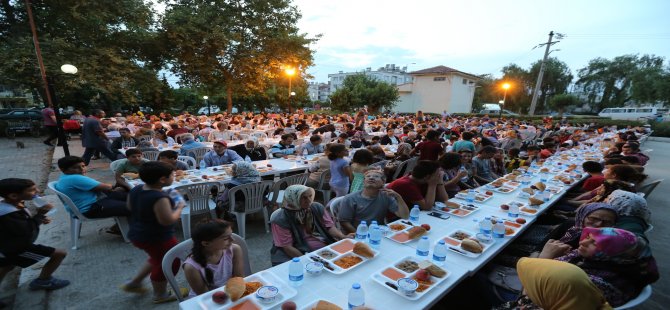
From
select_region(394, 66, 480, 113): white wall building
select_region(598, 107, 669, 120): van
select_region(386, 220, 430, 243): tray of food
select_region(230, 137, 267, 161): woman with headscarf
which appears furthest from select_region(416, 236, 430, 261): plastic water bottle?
select_region(598, 107, 669, 120): van

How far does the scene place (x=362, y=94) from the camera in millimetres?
26938

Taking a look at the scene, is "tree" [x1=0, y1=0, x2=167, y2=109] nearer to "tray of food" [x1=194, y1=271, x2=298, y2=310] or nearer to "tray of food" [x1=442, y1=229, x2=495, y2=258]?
"tray of food" [x1=194, y1=271, x2=298, y2=310]

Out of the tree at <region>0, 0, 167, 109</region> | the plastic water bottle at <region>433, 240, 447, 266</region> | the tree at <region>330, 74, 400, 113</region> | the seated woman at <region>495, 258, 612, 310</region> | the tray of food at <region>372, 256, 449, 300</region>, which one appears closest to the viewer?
the seated woman at <region>495, 258, 612, 310</region>

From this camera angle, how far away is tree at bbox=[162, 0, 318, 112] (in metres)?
15.6

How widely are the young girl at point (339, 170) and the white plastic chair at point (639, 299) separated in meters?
3.35

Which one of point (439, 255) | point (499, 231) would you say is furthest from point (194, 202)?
point (499, 231)

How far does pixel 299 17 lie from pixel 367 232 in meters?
19.6

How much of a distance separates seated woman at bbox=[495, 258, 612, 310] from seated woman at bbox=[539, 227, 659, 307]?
481 millimetres

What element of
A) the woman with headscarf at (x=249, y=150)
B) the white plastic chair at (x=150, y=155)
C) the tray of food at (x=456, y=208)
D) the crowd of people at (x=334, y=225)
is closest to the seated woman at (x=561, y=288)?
the crowd of people at (x=334, y=225)

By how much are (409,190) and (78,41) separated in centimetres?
1712

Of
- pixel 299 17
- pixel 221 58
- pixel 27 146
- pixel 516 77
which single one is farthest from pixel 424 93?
pixel 27 146

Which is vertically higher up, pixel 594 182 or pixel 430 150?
pixel 430 150

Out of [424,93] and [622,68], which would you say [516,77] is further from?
[424,93]

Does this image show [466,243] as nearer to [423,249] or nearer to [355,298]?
[423,249]
